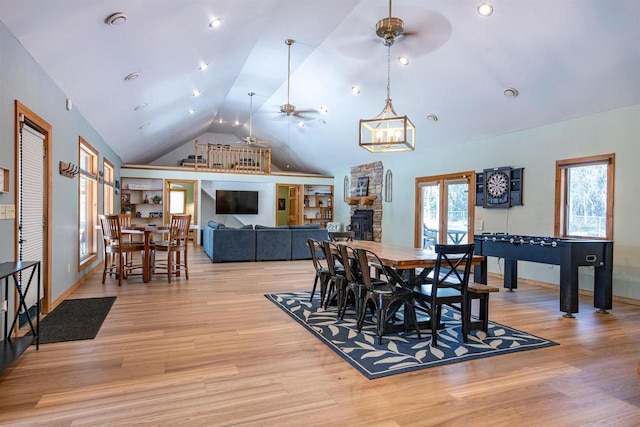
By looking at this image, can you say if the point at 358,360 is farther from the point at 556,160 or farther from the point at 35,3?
the point at 556,160

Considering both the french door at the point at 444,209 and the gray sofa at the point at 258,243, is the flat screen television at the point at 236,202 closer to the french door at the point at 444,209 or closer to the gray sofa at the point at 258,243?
the gray sofa at the point at 258,243

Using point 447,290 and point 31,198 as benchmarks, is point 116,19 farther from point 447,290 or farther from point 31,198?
point 447,290

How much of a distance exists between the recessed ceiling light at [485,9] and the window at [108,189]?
6948 mm

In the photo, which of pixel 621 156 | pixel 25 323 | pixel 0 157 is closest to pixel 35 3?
pixel 0 157

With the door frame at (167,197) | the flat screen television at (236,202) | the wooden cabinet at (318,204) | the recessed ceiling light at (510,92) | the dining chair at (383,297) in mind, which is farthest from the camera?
the wooden cabinet at (318,204)

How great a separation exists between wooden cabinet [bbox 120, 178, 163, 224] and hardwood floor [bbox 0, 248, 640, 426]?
7.96 meters

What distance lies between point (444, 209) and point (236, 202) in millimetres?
6953

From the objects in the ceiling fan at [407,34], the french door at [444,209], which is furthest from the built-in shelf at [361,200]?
the ceiling fan at [407,34]

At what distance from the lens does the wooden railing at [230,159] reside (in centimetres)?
1190

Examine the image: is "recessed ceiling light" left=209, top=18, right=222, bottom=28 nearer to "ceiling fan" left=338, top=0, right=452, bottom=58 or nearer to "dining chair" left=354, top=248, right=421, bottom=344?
"ceiling fan" left=338, top=0, right=452, bottom=58

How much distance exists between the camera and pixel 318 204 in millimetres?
13633

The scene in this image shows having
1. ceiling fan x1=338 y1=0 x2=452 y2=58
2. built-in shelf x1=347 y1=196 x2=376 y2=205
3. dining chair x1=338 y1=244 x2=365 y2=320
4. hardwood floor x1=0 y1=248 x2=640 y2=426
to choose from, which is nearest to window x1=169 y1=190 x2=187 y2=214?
built-in shelf x1=347 y1=196 x2=376 y2=205

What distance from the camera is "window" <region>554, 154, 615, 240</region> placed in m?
5.39

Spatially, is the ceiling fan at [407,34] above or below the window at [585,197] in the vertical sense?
above
